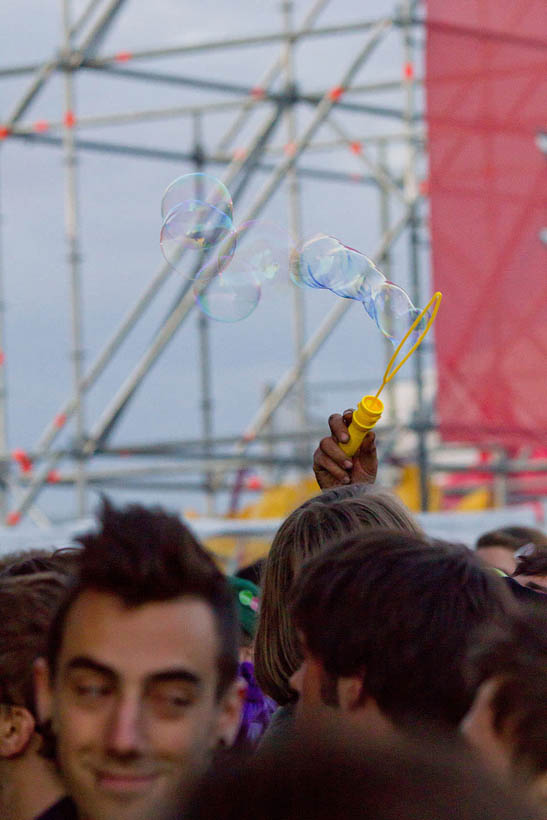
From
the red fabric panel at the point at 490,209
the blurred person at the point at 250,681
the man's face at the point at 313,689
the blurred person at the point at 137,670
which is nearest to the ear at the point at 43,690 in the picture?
the blurred person at the point at 137,670

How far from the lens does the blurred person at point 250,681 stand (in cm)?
282

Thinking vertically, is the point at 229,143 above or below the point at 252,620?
above

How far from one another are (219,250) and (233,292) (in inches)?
5.2

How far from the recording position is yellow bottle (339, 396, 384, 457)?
9.25 feet

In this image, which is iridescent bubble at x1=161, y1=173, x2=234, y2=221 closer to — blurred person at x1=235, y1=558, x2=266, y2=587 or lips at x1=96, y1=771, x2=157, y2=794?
blurred person at x1=235, y1=558, x2=266, y2=587

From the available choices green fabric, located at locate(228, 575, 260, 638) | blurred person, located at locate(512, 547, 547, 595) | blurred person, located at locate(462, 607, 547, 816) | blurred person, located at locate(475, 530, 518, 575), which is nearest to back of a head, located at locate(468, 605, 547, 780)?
blurred person, located at locate(462, 607, 547, 816)

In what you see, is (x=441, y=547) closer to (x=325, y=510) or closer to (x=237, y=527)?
(x=325, y=510)

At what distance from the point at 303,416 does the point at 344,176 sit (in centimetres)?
281

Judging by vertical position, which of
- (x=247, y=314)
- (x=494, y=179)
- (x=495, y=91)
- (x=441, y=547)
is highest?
(x=495, y=91)

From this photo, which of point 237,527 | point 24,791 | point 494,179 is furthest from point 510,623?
point 494,179

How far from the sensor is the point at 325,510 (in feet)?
8.29

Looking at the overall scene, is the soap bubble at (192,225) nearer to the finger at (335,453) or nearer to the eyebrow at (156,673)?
the finger at (335,453)

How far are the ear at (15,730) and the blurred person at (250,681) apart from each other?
0.41 meters

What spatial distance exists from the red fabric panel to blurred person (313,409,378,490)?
5649 mm
